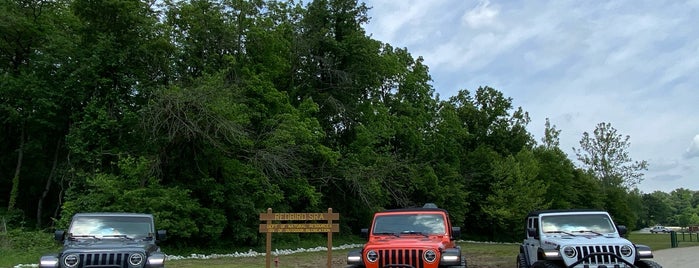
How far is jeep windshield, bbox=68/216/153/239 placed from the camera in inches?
440

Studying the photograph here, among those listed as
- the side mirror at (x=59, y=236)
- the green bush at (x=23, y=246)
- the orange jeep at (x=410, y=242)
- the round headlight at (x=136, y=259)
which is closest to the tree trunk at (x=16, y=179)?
the green bush at (x=23, y=246)

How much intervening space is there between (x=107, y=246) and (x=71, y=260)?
646mm

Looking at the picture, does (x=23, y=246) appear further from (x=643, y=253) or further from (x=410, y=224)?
(x=643, y=253)

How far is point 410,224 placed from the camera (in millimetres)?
11172

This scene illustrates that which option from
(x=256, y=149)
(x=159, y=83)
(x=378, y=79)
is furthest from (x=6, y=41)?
(x=378, y=79)

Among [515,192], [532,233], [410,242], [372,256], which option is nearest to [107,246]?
[372,256]

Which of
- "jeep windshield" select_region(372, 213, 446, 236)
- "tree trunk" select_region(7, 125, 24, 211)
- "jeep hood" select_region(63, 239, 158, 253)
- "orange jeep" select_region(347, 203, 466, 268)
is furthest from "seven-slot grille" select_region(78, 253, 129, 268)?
"tree trunk" select_region(7, 125, 24, 211)

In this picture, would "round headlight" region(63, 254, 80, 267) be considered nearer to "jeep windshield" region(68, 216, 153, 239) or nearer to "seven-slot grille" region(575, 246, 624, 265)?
"jeep windshield" region(68, 216, 153, 239)

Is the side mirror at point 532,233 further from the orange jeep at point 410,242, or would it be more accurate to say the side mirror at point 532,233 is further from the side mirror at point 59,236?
the side mirror at point 59,236

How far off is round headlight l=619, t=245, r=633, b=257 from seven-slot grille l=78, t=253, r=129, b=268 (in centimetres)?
884

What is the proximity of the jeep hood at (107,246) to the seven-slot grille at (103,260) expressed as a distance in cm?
10

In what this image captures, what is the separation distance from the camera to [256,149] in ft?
89.0

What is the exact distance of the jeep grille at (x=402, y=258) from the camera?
951 cm

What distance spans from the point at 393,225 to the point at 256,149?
16.9 meters
